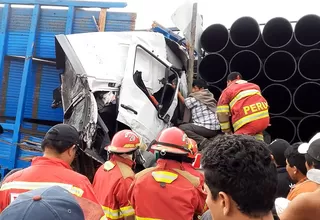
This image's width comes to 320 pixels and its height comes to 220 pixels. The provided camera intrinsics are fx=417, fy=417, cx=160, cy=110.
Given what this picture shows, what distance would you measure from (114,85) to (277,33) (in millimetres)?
2232

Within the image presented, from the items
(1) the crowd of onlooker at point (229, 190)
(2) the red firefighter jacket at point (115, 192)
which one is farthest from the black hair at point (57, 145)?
(1) the crowd of onlooker at point (229, 190)

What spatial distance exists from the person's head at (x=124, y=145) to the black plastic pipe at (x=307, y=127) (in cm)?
238

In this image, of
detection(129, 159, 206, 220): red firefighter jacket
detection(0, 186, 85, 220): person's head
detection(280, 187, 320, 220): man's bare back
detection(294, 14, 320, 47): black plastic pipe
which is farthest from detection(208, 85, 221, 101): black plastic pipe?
detection(0, 186, 85, 220): person's head

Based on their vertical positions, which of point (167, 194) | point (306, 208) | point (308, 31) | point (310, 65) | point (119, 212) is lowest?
point (119, 212)

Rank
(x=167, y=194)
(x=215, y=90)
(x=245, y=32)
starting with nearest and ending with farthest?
(x=167, y=194) < (x=245, y=32) < (x=215, y=90)

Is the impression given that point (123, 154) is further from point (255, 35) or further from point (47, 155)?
point (255, 35)

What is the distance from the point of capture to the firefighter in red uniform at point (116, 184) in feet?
11.1

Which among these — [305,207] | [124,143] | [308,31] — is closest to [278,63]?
[308,31]

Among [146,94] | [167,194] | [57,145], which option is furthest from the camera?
[146,94]

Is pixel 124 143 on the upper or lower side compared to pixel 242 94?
lower

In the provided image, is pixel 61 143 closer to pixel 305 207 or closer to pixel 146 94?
pixel 305 207

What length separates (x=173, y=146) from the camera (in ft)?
10.4

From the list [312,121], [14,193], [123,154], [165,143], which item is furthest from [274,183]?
[312,121]

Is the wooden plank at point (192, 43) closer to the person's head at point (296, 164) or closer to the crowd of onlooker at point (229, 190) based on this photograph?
the person's head at point (296, 164)
